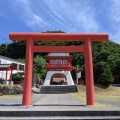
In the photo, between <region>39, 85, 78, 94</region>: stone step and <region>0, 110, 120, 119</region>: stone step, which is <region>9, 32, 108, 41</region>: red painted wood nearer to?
<region>0, 110, 120, 119</region>: stone step

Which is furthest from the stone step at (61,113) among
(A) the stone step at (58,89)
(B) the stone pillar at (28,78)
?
(A) the stone step at (58,89)

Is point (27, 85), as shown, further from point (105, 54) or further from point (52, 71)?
point (105, 54)

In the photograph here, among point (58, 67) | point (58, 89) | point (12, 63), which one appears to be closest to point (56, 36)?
point (58, 89)

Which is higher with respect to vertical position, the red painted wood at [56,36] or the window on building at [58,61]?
the window on building at [58,61]

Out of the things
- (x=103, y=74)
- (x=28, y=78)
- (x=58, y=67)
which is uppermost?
(x=58, y=67)

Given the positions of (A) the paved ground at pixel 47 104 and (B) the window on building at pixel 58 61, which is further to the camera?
(B) the window on building at pixel 58 61

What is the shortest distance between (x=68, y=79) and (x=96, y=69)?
15.9 ft

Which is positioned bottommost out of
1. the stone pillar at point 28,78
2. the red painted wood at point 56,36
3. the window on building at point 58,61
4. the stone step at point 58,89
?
the stone step at point 58,89

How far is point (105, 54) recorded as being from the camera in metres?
44.4

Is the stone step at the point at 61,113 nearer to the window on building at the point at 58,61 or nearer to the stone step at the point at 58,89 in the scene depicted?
the stone step at the point at 58,89

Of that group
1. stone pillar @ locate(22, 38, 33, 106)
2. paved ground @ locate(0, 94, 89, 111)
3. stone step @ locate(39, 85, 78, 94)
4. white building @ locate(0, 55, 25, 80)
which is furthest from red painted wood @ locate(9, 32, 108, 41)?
white building @ locate(0, 55, 25, 80)

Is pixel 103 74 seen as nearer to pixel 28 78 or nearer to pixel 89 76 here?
pixel 89 76

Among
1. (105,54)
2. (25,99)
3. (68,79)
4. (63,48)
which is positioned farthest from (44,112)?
(105,54)

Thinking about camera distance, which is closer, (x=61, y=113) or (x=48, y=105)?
(x=61, y=113)
